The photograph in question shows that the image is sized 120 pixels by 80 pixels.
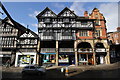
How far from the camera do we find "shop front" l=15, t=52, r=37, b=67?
22.3 meters

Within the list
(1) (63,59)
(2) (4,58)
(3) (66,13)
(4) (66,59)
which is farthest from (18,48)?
(3) (66,13)

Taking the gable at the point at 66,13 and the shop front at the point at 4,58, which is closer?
the shop front at the point at 4,58

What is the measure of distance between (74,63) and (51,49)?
24.0 ft

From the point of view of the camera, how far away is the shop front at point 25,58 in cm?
2230

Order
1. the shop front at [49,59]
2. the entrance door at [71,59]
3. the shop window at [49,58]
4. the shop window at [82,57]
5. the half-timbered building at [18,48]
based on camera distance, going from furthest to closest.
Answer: the entrance door at [71,59]
the shop window at [82,57]
the shop window at [49,58]
the shop front at [49,59]
the half-timbered building at [18,48]

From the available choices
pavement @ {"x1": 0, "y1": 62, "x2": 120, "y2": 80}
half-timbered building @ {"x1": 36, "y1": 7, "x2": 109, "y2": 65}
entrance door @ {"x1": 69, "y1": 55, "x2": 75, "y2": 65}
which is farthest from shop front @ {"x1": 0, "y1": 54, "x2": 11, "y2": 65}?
entrance door @ {"x1": 69, "y1": 55, "x2": 75, "y2": 65}

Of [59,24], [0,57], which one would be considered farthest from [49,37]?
[0,57]

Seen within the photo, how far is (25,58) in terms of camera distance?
74.0ft

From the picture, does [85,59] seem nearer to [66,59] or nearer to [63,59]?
[66,59]

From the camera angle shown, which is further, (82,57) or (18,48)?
(82,57)

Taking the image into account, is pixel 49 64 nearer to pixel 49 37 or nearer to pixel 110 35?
pixel 49 37

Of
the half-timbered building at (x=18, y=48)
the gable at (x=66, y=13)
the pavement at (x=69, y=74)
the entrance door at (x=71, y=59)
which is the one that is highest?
the gable at (x=66, y=13)

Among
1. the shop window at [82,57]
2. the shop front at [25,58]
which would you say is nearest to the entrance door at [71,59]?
the shop window at [82,57]

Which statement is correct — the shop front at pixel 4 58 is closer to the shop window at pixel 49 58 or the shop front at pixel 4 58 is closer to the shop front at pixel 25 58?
the shop front at pixel 25 58
